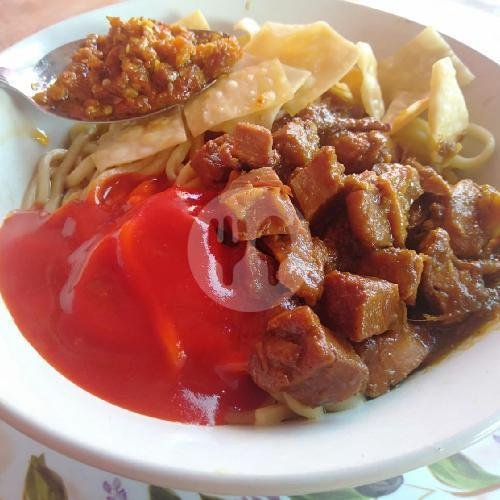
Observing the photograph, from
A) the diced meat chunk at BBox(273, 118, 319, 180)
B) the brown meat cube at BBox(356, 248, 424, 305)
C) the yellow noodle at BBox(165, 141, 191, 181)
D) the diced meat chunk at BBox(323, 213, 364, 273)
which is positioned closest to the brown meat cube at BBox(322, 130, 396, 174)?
the diced meat chunk at BBox(273, 118, 319, 180)

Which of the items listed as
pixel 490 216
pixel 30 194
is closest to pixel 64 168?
pixel 30 194

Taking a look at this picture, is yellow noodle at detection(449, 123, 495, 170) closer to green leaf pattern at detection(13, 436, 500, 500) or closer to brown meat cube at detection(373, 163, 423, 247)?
brown meat cube at detection(373, 163, 423, 247)

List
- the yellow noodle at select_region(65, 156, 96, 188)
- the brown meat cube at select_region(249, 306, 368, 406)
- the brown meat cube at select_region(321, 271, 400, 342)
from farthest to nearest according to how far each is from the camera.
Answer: the yellow noodle at select_region(65, 156, 96, 188) → the brown meat cube at select_region(321, 271, 400, 342) → the brown meat cube at select_region(249, 306, 368, 406)

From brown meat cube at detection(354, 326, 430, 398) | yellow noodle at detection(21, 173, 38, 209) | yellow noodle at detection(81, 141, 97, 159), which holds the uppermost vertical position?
brown meat cube at detection(354, 326, 430, 398)

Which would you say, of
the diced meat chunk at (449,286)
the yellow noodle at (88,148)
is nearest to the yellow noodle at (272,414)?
the diced meat chunk at (449,286)

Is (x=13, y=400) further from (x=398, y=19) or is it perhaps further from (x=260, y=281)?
(x=398, y=19)

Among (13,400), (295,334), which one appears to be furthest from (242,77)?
(13,400)

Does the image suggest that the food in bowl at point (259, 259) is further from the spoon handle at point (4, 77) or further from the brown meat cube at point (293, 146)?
the spoon handle at point (4, 77)
